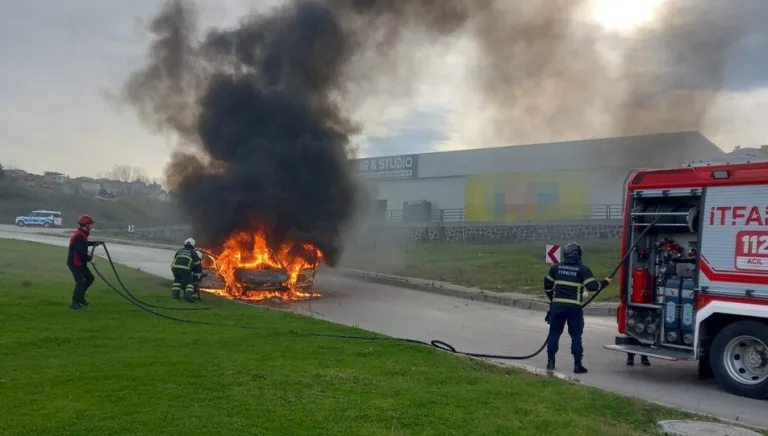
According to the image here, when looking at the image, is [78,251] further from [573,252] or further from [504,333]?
[573,252]

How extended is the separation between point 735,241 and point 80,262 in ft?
33.7

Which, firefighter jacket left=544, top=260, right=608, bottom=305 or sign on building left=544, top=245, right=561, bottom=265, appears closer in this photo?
firefighter jacket left=544, top=260, right=608, bottom=305

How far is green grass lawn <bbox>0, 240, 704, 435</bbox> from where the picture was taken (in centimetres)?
512

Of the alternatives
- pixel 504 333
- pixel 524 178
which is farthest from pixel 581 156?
pixel 504 333

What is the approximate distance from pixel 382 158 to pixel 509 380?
134ft

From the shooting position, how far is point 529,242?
97.5 ft

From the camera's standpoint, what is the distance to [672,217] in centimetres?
880

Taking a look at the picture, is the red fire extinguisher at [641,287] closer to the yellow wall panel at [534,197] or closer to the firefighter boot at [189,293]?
the firefighter boot at [189,293]

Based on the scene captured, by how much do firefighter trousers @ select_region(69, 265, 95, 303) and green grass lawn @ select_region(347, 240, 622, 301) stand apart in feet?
34.7

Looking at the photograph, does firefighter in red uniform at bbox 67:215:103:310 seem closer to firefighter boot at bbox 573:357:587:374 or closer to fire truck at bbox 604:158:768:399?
firefighter boot at bbox 573:357:587:374

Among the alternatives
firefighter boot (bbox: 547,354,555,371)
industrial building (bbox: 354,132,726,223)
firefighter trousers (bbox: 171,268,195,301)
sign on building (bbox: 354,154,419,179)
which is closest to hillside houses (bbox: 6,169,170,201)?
sign on building (bbox: 354,154,419,179)

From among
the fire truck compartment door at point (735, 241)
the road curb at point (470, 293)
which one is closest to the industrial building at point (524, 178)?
the road curb at point (470, 293)

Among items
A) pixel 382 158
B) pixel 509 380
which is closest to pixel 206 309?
pixel 509 380

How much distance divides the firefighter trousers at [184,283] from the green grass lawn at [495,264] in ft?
27.6
